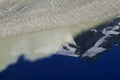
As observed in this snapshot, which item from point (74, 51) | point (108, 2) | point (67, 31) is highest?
point (108, 2)

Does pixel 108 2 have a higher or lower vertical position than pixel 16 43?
higher

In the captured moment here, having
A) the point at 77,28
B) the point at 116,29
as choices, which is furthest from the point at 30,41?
the point at 116,29

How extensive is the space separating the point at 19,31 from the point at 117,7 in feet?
20.6

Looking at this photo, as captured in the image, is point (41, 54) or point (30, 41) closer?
point (41, 54)

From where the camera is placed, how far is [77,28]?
26109mm

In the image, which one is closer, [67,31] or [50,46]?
[50,46]

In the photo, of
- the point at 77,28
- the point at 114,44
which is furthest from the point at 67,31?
the point at 114,44

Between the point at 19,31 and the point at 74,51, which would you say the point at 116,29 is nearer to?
the point at 74,51

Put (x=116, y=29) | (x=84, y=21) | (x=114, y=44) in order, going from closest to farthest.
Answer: (x=114, y=44), (x=116, y=29), (x=84, y=21)

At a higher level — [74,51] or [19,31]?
[19,31]

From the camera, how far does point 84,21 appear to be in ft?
Result: 87.1

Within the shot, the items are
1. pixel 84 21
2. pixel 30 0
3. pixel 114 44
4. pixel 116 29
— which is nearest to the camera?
pixel 114 44

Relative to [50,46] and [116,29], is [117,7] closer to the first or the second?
[116,29]

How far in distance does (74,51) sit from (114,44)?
2.15m
